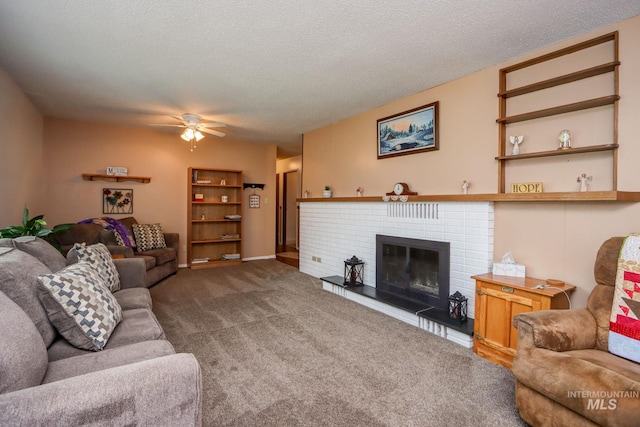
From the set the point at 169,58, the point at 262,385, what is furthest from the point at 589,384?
the point at 169,58

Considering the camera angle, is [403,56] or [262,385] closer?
[262,385]

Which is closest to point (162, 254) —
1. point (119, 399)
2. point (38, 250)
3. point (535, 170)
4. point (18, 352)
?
point (38, 250)

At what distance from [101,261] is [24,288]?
111 cm

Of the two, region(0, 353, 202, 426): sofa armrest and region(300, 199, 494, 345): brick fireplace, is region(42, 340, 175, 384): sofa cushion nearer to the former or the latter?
region(0, 353, 202, 426): sofa armrest

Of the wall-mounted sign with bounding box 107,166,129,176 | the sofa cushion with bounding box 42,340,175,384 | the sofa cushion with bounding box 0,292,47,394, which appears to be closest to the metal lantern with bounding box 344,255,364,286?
the sofa cushion with bounding box 42,340,175,384

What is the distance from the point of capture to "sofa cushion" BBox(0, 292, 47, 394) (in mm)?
987

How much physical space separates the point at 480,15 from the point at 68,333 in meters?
3.25

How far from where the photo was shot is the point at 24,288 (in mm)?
1475

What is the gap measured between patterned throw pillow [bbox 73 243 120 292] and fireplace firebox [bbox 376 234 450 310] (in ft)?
9.34

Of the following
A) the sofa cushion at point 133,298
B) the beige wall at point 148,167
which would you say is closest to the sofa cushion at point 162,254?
the beige wall at point 148,167

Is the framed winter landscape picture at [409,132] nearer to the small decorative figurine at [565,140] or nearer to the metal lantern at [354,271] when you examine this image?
the small decorative figurine at [565,140]

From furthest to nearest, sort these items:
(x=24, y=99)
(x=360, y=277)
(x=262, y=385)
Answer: (x=360, y=277) < (x=24, y=99) < (x=262, y=385)

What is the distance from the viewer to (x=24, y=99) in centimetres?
379

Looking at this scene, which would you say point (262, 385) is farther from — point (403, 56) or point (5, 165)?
point (5, 165)
